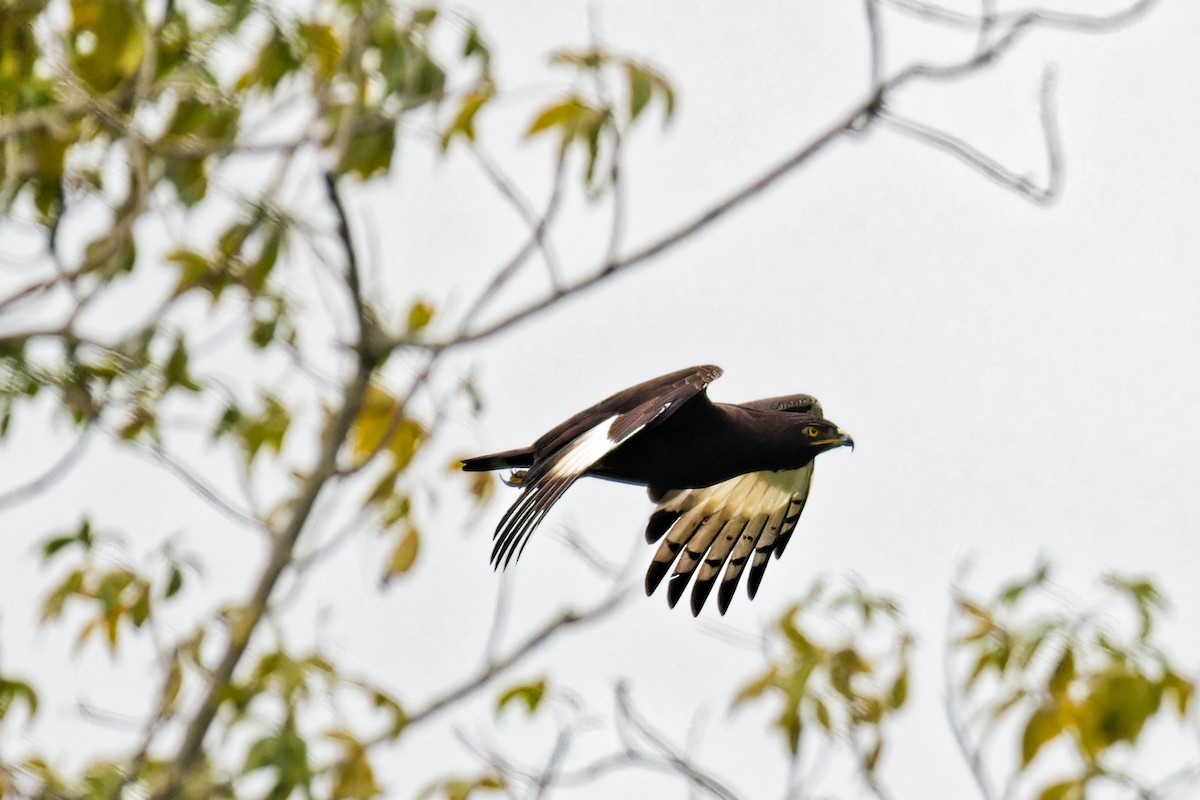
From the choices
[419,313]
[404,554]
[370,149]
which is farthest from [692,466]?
[370,149]

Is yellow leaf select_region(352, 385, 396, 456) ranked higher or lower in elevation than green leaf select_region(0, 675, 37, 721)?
higher

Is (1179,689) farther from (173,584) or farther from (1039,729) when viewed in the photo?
(173,584)

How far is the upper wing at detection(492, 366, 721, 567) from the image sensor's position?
5.23 m

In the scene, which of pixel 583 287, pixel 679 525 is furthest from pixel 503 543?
pixel 679 525

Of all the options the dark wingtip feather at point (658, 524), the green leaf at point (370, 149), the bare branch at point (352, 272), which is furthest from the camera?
the dark wingtip feather at point (658, 524)

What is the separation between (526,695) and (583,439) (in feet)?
3.48

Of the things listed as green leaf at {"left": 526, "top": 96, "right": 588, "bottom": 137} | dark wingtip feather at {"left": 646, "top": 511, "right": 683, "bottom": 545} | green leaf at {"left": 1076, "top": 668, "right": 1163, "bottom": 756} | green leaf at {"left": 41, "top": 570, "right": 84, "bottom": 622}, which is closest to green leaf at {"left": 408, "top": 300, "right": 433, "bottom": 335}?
green leaf at {"left": 526, "top": 96, "right": 588, "bottom": 137}

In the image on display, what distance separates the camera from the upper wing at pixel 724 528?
23.6 feet

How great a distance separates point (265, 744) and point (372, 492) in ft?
4.05

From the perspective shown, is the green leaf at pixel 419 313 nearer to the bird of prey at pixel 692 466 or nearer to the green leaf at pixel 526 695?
the bird of prey at pixel 692 466

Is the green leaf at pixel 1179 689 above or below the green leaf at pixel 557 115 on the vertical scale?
below

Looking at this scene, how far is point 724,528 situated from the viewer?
7332 millimetres

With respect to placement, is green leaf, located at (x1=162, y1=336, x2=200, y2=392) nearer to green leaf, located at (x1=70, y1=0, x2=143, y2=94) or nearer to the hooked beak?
green leaf, located at (x1=70, y1=0, x2=143, y2=94)

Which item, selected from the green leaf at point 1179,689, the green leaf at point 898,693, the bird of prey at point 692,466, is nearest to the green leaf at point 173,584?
the bird of prey at point 692,466
